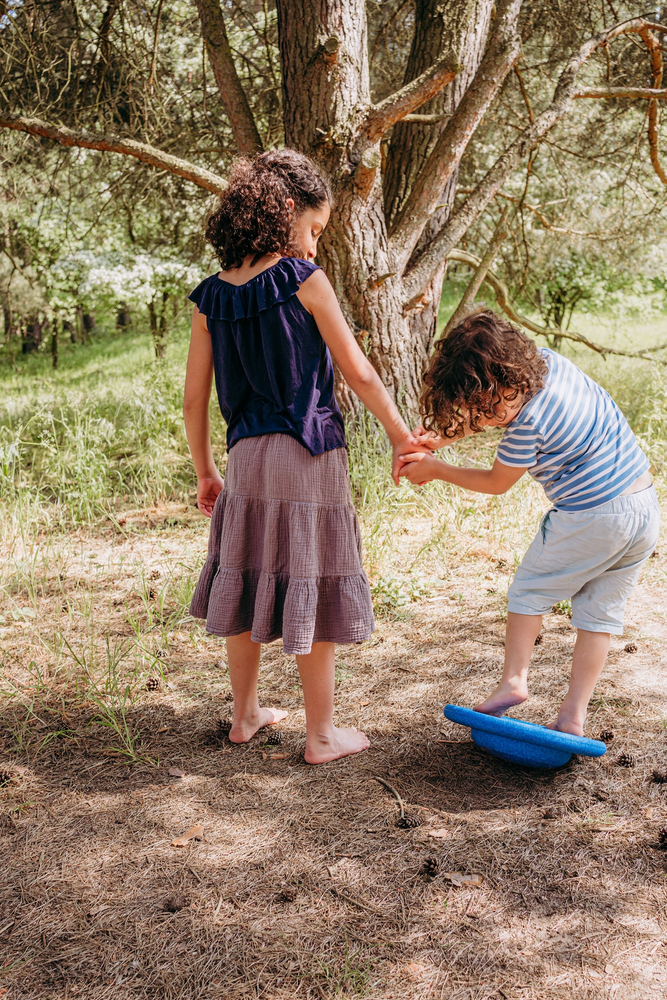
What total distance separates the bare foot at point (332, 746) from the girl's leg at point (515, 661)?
1.30 feet

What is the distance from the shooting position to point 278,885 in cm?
183

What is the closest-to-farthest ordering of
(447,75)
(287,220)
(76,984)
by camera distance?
(76,984)
(287,220)
(447,75)

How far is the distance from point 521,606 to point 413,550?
5.34ft

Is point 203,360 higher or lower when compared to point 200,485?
higher

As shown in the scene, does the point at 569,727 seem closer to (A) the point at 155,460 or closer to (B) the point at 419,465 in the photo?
(B) the point at 419,465

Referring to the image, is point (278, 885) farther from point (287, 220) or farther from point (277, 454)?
point (287, 220)

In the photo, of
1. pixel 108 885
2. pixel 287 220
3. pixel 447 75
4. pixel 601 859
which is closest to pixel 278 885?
pixel 108 885

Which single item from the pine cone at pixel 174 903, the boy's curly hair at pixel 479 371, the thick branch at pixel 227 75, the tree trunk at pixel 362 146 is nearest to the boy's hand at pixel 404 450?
the boy's curly hair at pixel 479 371

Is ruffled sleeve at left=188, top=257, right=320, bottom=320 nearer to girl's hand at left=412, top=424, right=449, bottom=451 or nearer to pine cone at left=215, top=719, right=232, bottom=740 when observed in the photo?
girl's hand at left=412, top=424, right=449, bottom=451

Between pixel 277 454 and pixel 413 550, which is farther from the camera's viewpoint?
pixel 413 550

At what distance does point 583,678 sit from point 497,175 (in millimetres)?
3543

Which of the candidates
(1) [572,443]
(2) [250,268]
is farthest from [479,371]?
(2) [250,268]

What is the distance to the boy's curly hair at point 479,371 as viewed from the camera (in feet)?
6.61

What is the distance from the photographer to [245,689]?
2.40m
